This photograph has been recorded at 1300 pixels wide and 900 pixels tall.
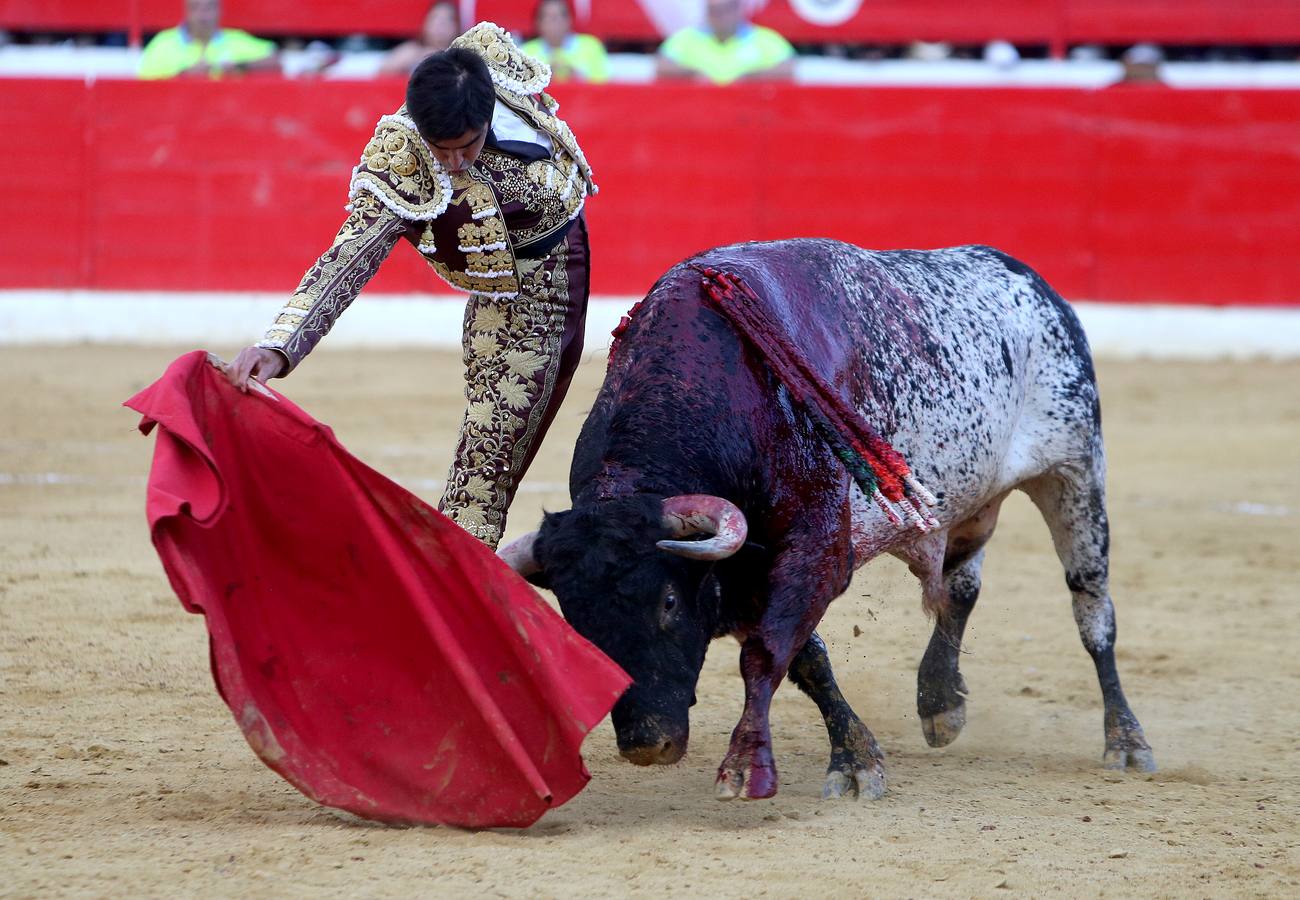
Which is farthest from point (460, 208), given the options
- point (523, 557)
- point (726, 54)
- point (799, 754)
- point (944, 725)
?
point (726, 54)

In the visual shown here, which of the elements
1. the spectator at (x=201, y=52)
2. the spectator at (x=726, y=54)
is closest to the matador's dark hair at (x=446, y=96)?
the spectator at (x=726, y=54)

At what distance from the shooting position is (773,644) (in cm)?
283

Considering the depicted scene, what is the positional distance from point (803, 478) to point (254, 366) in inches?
35.5

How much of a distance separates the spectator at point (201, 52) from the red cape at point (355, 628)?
7.02m

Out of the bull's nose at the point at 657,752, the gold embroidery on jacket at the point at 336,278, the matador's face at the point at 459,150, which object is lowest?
the bull's nose at the point at 657,752

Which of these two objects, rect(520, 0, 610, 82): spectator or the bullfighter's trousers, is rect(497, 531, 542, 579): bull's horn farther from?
rect(520, 0, 610, 82): spectator

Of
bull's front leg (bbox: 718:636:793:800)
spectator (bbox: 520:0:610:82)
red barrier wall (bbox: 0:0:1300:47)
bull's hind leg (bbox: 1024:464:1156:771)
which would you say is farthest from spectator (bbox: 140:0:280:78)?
bull's front leg (bbox: 718:636:793:800)

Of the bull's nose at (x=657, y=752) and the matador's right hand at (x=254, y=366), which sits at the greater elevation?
the matador's right hand at (x=254, y=366)

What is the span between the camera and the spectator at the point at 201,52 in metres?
9.26

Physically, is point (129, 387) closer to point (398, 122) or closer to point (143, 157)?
point (143, 157)

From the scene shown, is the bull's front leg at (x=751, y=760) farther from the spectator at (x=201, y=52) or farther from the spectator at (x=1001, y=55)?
A: the spectator at (x=1001, y=55)

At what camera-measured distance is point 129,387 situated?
7594mm

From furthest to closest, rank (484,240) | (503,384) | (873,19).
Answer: (873,19)
(503,384)
(484,240)

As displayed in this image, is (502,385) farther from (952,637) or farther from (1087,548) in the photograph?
(1087,548)
